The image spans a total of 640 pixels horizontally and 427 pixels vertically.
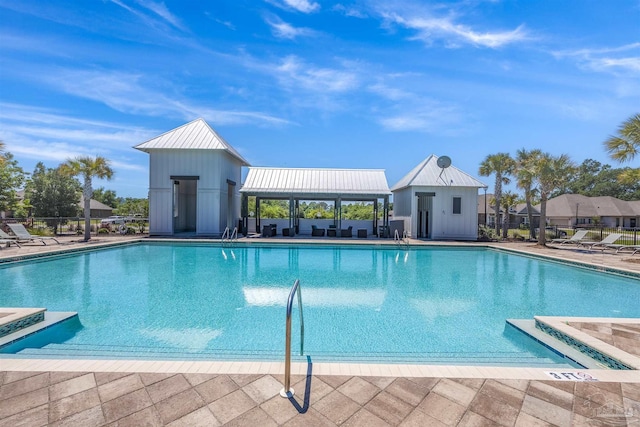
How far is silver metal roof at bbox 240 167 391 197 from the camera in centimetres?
1678

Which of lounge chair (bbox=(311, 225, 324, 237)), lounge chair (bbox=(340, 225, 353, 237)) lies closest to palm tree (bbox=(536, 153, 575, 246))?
lounge chair (bbox=(340, 225, 353, 237))

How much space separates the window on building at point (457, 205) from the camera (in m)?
16.3

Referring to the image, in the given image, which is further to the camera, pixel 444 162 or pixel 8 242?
pixel 444 162

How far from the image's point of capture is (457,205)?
16375 mm

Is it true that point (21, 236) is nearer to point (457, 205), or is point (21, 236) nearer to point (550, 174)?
point (457, 205)

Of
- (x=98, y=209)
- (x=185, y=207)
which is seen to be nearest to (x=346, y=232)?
(x=185, y=207)

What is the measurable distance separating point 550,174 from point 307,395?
55.4 ft

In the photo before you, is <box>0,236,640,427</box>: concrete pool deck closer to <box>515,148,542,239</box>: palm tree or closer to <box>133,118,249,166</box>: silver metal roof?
<box>133,118,249,166</box>: silver metal roof

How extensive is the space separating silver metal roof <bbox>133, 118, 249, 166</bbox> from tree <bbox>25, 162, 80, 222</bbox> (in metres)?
20.0

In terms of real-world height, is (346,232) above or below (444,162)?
below

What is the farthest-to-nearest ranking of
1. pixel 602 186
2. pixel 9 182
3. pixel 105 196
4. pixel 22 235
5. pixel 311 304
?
pixel 105 196 < pixel 602 186 < pixel 9 182 < pixel 22 235 < pixel 311 304

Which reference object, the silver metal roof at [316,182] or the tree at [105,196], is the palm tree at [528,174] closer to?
the silver metal roof at [316,182]

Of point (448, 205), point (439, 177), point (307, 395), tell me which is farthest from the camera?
point (439, 177)

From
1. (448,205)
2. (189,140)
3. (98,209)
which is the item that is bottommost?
(98,209)
